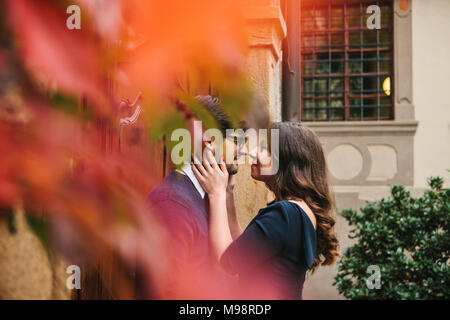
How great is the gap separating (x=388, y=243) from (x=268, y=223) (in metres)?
4.11

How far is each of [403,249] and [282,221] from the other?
13.5 feet

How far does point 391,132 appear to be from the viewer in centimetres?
811

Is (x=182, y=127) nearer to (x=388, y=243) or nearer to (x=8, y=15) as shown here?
(x=8, y=15)

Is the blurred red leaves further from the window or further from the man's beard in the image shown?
the window

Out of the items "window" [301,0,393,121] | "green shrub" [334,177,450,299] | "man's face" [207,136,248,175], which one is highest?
"window" [301,0,393,121]

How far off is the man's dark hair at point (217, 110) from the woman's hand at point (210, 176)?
111 cm

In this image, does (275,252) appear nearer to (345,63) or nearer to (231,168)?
(231,168)

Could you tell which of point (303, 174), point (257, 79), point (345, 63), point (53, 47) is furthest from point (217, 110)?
point (345, 63)

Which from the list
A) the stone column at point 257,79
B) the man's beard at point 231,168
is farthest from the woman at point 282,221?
the stone column at point 257,79

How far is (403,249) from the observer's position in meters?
5.50

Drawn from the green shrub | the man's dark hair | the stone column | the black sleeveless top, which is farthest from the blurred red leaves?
the green shrub

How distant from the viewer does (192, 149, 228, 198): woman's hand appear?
6.05 ft
